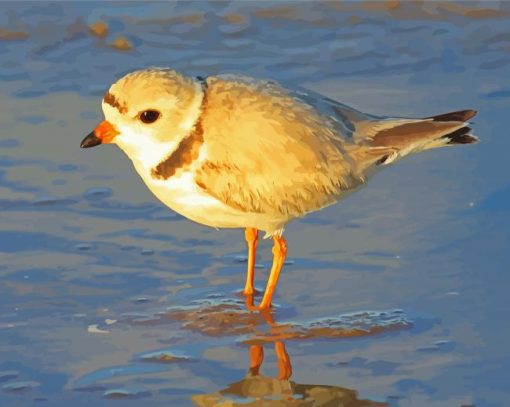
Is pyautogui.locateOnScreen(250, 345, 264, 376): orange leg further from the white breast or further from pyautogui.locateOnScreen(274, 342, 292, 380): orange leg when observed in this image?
the white breast

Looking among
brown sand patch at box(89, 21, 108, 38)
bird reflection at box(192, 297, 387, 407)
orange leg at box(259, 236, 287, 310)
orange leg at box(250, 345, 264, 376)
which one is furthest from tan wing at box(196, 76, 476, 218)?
brown sand patch at box(89, 21, 108, 38)

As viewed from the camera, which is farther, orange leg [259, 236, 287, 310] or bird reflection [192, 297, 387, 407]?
orange leg [259, 236, 287, 310]

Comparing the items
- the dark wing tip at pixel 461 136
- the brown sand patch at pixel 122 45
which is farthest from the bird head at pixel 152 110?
the brown sand patch at pixel 122 45

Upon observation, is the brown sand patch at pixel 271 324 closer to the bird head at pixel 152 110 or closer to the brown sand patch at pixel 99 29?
the bird head at pixel 152 110

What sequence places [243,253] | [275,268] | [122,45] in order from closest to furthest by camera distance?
[275,268], [243,253], [122,45]

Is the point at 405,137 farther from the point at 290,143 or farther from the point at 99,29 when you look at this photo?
the point at 99,29

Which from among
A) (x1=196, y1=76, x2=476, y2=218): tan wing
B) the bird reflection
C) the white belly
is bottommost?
the bird reflection

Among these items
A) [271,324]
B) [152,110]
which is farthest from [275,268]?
[152,110]
